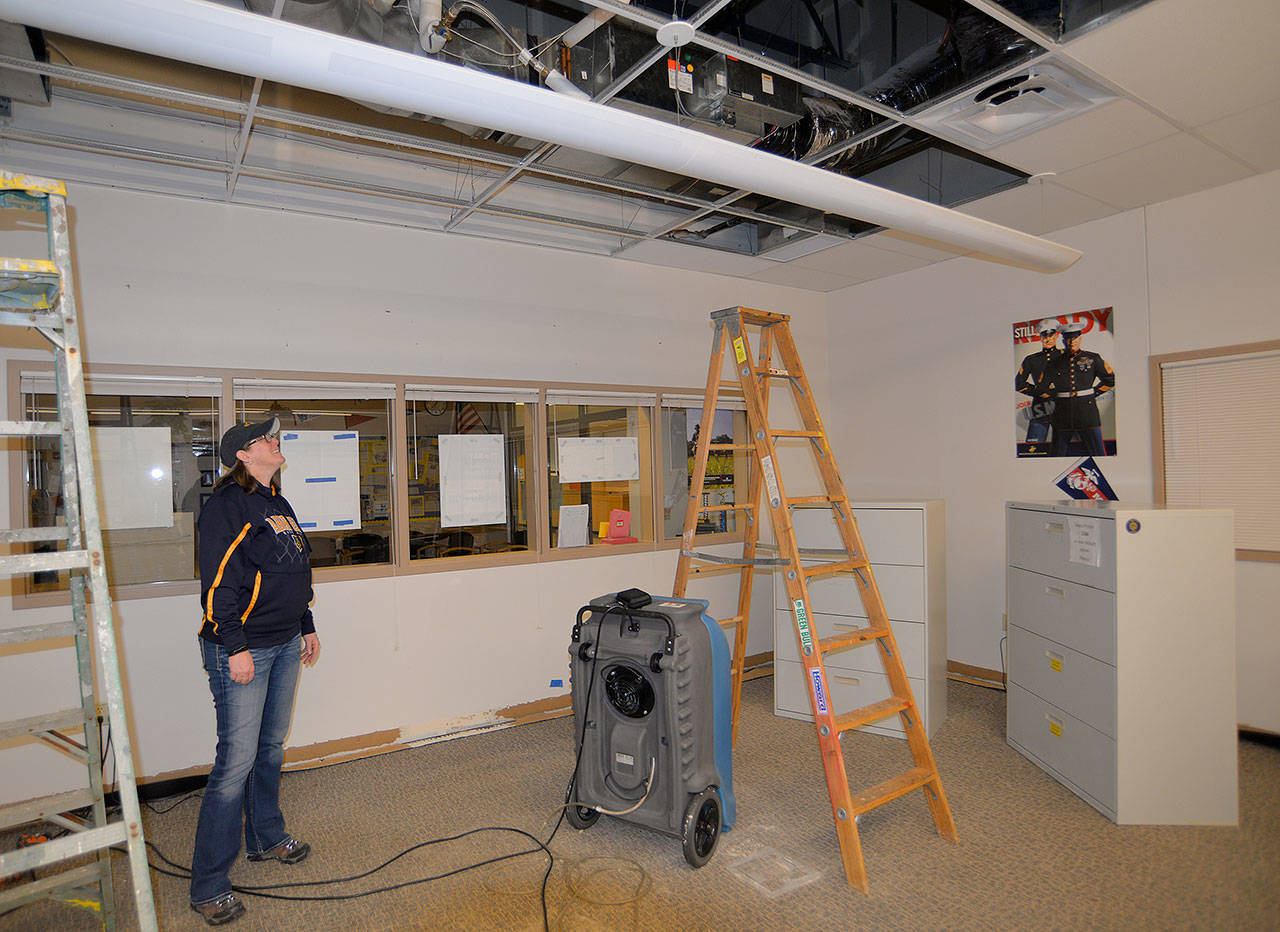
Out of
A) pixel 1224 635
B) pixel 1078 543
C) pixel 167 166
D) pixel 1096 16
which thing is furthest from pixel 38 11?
pixel 1224 635

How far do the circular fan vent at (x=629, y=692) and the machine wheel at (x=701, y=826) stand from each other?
0.37 m

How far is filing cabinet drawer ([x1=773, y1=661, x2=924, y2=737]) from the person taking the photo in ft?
12.6

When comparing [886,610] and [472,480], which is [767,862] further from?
[472,480]

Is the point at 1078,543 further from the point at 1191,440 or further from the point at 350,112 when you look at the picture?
the point at 350,112

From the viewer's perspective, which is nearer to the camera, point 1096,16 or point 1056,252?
point 1096,16

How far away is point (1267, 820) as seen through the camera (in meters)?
2.86

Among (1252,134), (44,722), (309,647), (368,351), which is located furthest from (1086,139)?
(44,722)

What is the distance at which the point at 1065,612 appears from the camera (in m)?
3.22

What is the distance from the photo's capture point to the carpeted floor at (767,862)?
235 centimetres

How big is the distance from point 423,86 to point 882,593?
3.28 m

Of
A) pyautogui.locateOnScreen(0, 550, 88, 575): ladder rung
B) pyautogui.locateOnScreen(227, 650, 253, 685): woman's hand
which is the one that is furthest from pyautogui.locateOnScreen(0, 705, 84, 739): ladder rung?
pyautogui.locateOnScreen(0, 550, 88, 575): ladder rung

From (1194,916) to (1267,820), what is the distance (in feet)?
3.08

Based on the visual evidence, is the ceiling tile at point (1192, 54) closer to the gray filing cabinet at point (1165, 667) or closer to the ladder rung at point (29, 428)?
the gray filing cabinet at point (1165, 667)

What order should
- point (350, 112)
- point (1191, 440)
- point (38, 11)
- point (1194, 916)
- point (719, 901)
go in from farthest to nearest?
point (1191, 440), point (350, 112), point (719, 901), point (1194, 916), point (38, 11)
